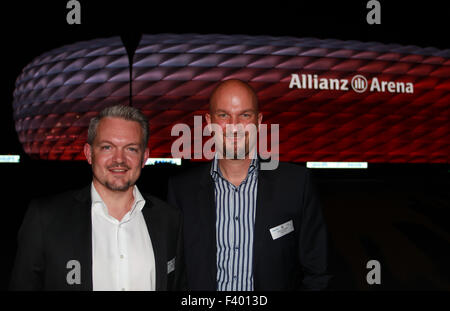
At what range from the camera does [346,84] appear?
3244 cm

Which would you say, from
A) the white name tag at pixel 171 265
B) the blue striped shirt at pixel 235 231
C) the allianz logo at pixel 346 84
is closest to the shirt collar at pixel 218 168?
the blue striped shirt at pixel 235 231

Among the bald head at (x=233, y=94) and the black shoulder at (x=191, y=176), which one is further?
the black shoulder at (x=191, y=176)

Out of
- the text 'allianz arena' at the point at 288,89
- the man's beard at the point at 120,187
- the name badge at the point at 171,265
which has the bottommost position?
the name badge at the point at 171,265

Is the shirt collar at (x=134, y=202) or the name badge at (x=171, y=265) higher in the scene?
the shirt collar at (x=134, y=202)

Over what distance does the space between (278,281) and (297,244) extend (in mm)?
292

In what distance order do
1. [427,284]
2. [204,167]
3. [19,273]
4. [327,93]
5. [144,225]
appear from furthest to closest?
[327,93]
[427,284]
[204,167]
[144,225]
[19,273]

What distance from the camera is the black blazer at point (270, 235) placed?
2326mm

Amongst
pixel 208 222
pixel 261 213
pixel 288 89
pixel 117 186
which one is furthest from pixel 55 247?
pixel 288 89

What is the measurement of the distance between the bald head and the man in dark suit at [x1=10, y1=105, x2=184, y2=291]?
0.58m

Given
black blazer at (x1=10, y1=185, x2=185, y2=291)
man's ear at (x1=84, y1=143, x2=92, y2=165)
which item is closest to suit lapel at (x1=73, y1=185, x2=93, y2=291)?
black blazer at (x1=10, y1=185, x2=185, y2=291)

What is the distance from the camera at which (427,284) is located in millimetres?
5449

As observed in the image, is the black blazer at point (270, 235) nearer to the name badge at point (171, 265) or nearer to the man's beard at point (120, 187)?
the name badge at point (171, 265)

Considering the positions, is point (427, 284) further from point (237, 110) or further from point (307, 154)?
point (307, 154)

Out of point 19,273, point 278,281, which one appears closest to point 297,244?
point 278,281
